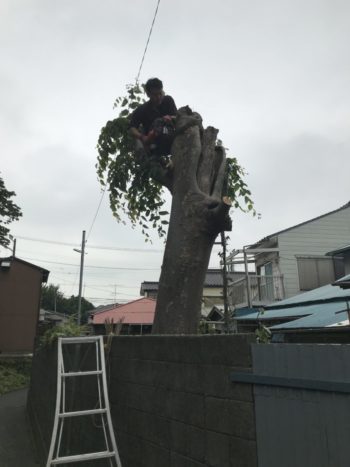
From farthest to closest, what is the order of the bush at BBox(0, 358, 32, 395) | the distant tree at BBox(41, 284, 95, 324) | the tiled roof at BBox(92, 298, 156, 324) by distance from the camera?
the distant tree at BBox(41, 284, 95, 324) < the tiled roof at BBox(92, 298, 156, 324) < the bush at BBox(0, 358, 32, 395)

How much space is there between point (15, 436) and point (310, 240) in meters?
15.0

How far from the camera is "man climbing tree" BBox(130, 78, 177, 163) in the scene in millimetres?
5141

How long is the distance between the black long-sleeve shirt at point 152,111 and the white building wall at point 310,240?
541 inches

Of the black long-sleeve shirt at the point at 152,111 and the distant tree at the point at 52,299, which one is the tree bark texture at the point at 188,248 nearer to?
the black long-sleeve shirt at the point at 152,111

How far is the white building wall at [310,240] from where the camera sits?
18047mm

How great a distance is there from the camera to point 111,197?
6.41m

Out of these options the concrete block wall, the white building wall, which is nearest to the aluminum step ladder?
the concrete block wall

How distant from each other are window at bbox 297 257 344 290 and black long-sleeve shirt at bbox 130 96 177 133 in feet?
46.3

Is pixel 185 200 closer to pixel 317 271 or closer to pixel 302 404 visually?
pixel 302 404

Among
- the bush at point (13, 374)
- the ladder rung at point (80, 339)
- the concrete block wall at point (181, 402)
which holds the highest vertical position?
the ladder rung at point (80, 339)

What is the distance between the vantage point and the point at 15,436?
877 centimetres

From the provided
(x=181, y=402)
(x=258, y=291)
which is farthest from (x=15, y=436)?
(x=258, y=291)

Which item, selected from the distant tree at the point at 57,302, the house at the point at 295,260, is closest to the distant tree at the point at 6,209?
the house at the point at 295,260

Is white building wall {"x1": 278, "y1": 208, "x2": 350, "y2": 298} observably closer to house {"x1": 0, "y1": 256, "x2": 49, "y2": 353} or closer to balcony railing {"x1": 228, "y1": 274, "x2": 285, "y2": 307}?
balcony railing {"x1": 228, "y1": 274, "x2": 285, "y2": 307}
